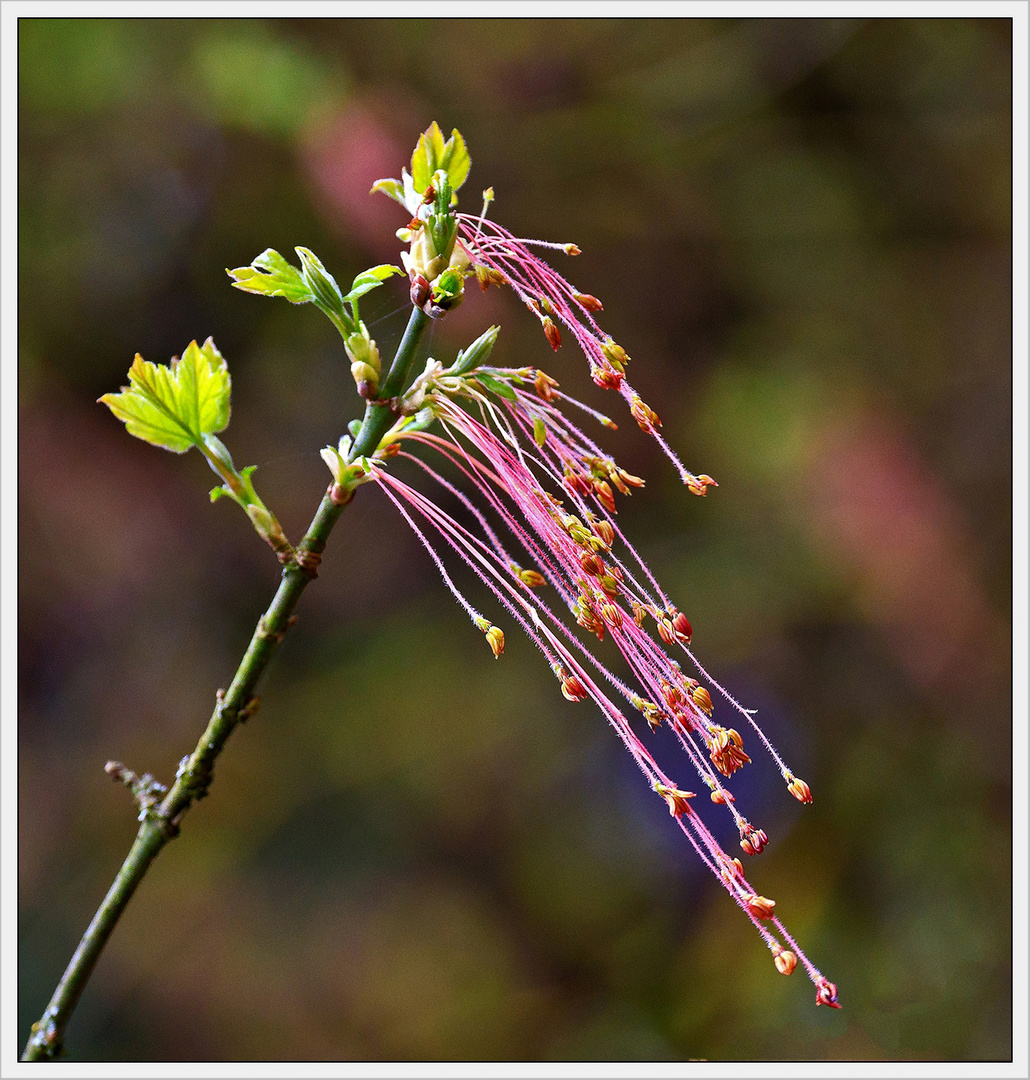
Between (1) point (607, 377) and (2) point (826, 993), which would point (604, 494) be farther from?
(2) point (826, 993)

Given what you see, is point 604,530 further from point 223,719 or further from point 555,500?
point 223,719

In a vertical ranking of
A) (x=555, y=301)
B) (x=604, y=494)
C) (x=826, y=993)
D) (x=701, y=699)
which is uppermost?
(x=555, y=301)

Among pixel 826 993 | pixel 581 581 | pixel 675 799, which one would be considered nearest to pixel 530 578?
pixel 581 581

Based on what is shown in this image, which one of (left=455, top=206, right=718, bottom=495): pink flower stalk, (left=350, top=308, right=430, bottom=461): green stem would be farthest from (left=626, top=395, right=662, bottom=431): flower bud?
(left=350, top=308, right=430, bottom=461): green stem

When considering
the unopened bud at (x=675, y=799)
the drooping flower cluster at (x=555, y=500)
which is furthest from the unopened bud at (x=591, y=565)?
the unopened bud at (x=675, y=799)

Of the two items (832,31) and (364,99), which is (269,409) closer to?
(364,99)

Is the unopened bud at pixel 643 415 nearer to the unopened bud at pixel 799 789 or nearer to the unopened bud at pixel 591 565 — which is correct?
A: the unopened bud at pixel 591 565

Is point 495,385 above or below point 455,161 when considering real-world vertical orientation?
below
